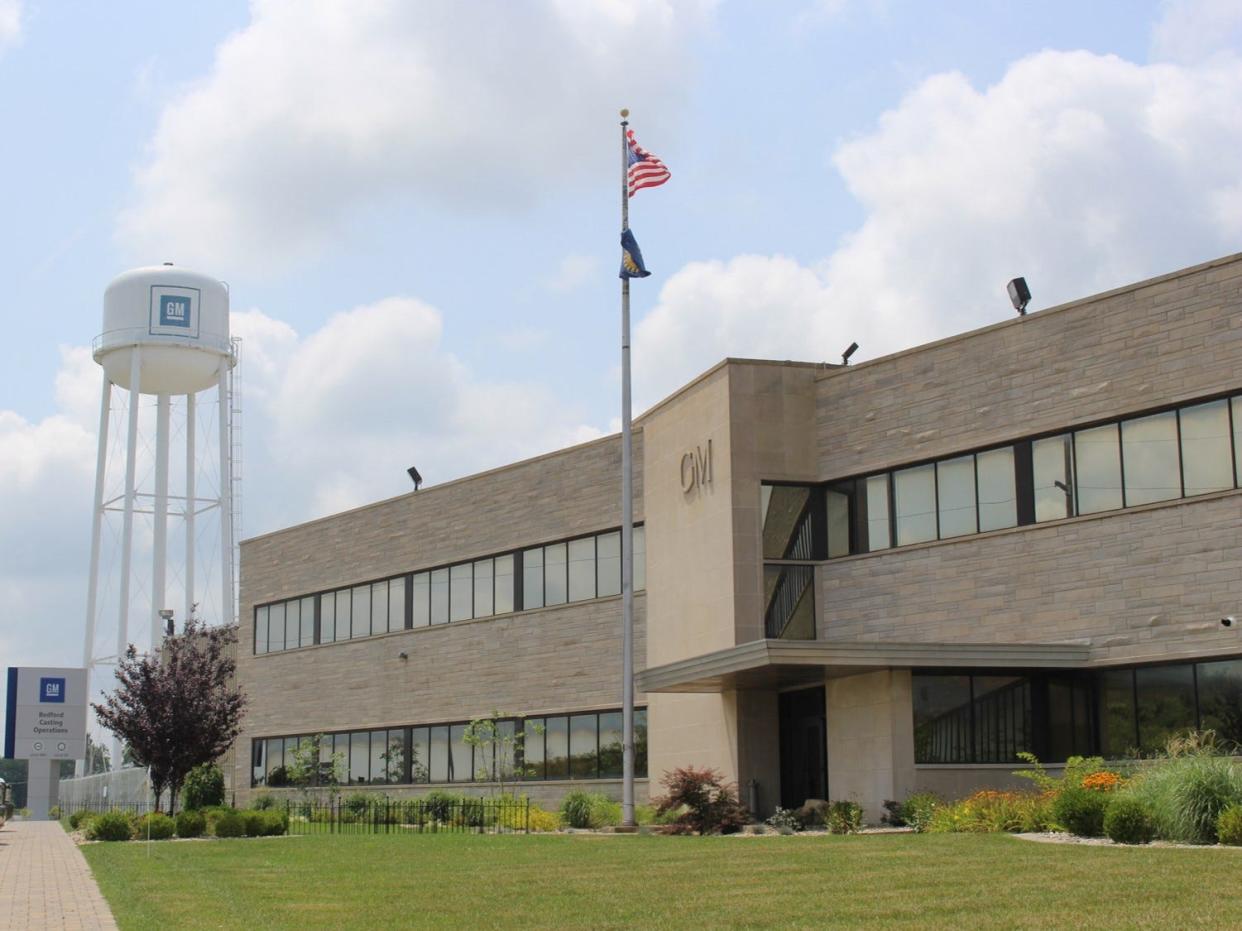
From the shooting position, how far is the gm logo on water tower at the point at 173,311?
6291 cm

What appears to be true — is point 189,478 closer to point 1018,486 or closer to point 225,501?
point 225,501

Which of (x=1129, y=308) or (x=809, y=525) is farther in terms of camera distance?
(x=809, y=525)

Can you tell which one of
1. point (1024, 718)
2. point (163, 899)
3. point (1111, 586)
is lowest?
point (163, 899)

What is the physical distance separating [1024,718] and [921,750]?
2129 millimetres

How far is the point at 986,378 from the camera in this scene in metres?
32.0

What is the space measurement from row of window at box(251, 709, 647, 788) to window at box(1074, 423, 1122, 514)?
539 inches

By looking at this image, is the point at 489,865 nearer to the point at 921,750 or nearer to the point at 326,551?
the point at 921,750

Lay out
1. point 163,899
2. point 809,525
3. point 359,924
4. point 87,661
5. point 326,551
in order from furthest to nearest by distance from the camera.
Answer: point 87,661 → point 326,551 → point 809,525 → point 163,899 → point 359,924

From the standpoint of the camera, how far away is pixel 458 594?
47406 mm

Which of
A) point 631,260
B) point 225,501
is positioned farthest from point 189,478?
point 631,260

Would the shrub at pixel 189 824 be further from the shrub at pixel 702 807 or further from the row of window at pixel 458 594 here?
the shrub at pixel 702 807

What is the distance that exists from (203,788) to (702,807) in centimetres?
2864

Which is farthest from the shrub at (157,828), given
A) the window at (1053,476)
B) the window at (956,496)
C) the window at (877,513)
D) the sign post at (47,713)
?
the sign post at (47,713)

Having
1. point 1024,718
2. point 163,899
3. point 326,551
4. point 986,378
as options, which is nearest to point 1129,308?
point 986,378
